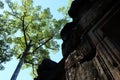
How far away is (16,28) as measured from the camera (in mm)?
18172

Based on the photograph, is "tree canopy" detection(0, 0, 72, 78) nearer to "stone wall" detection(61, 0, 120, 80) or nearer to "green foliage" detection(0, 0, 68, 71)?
"green foliage" detection(0, 0, 68, 71)

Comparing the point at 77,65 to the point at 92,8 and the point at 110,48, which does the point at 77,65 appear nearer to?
the point at 110,48

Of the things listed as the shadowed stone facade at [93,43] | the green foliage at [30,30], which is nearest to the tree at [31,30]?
the green foliage at [30,30]

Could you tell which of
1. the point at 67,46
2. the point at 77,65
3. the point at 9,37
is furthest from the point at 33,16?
the point at 77,65

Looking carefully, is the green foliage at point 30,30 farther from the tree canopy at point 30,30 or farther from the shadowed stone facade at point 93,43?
the shadowed stone facade at point 93,43

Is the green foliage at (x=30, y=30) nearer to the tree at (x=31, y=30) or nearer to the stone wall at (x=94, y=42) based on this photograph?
the tree at (x=31, y=30)

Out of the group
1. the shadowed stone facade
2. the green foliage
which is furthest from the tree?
the shadowed stone facade

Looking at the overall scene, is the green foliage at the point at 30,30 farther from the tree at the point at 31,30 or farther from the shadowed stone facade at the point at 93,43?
the shadowed stone facade at the point at 93,43

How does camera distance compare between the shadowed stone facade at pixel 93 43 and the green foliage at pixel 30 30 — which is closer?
the shadowed stone facade at pixel 93 43

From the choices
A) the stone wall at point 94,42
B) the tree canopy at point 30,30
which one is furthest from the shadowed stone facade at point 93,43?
the tree canopy at point 30,30

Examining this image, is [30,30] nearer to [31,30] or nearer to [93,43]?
[31,30]

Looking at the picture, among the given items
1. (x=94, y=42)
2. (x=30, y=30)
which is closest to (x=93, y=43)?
(x=94, y=42)

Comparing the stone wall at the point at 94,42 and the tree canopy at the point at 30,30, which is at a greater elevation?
the tree canopy at the point at 30,30

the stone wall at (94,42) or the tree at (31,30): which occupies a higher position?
the tree at (31,30)
